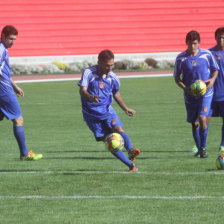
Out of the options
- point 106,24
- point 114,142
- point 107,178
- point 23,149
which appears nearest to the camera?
point 107,178

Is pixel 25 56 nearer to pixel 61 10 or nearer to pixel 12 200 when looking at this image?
pixel 61 10

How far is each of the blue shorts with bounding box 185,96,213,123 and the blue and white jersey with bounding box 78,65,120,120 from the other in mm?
1712

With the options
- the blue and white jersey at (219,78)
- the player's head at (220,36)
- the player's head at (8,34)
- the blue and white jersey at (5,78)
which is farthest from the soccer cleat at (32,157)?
the player's head at (220,36)

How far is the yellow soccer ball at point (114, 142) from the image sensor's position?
7992 mm

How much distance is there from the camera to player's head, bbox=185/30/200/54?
30.5 feet

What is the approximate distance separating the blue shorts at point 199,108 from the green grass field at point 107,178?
0.61 metres

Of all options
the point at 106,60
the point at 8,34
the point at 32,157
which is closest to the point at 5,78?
the point at 8,34

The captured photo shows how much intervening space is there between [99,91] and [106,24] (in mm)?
27717

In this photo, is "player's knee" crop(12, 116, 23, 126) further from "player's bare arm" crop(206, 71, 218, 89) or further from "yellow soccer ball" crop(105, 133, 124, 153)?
"player's bare arm" crop(206, 71, 218, 89)

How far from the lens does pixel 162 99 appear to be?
Answer: 765 inches

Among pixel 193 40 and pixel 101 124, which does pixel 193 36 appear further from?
pixel 101 124

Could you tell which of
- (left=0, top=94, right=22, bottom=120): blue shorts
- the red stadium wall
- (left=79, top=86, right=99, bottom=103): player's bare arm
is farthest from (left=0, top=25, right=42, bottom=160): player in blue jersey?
the red stadium wall

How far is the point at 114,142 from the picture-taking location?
8.00 meters

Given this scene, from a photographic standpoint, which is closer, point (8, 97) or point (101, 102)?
point (101, 102)
